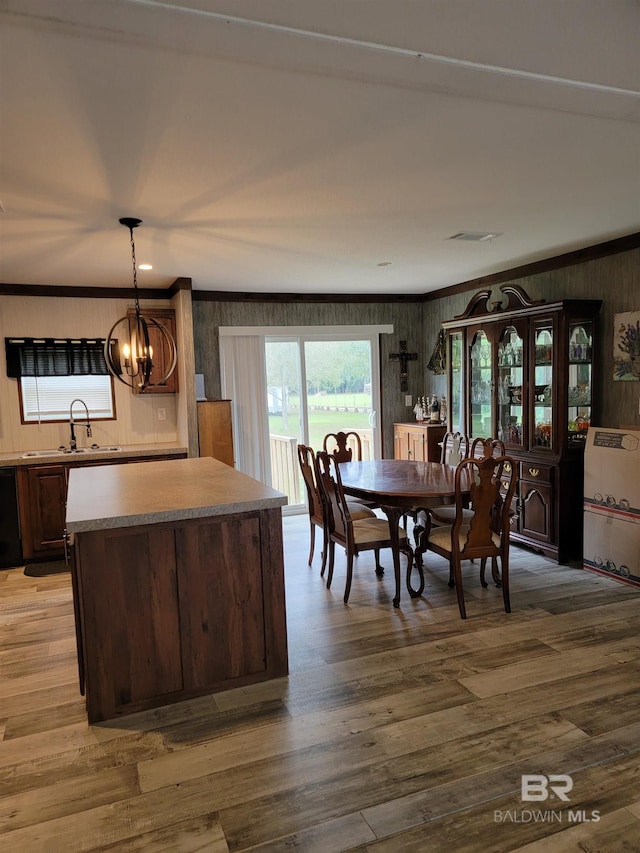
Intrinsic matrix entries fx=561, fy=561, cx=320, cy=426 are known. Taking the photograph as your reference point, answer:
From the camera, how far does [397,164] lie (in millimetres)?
2596

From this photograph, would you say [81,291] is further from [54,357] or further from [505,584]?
[505,584]

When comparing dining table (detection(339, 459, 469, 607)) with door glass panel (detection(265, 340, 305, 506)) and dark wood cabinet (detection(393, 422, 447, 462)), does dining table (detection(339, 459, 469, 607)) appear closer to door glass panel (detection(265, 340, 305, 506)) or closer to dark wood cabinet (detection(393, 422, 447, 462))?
dark wood cabinet (detection(393, 422, 447, 462))

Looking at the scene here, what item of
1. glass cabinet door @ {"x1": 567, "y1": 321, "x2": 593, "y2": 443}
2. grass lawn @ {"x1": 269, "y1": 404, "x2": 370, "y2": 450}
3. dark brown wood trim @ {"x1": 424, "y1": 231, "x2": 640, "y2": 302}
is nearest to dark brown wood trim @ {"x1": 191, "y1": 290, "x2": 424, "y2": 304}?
dark brown wood trim @ {"x1": 424, "y1": 231, "x2": 640, "y2": 302}

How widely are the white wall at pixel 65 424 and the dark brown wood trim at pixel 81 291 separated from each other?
0.15 feet

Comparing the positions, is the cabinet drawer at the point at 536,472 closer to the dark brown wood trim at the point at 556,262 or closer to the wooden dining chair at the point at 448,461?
the wooden dining chair at the point at 448,461

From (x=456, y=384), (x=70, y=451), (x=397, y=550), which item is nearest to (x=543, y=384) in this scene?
(x=456, y=384)

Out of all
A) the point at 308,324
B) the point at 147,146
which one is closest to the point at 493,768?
the point at 147,146

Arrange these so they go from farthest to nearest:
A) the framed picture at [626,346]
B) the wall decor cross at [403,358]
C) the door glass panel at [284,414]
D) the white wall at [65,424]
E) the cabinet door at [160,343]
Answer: the wall decor cross at [403,358], the door glass panel at [284,414], the cabinet door at [160,343], the white wall at [65,424], the framed picture at [626,346]

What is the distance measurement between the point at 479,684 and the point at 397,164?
252cm

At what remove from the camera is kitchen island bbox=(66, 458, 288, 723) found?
2.55 m

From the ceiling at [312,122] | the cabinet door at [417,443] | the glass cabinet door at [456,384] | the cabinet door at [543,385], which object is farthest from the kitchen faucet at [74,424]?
the cabinet door at [543,385]

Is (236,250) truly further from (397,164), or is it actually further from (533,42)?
(533,42)

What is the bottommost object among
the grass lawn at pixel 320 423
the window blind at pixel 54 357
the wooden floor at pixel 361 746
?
the wooden floor at pixel 361 746

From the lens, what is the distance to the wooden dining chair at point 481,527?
349cm
